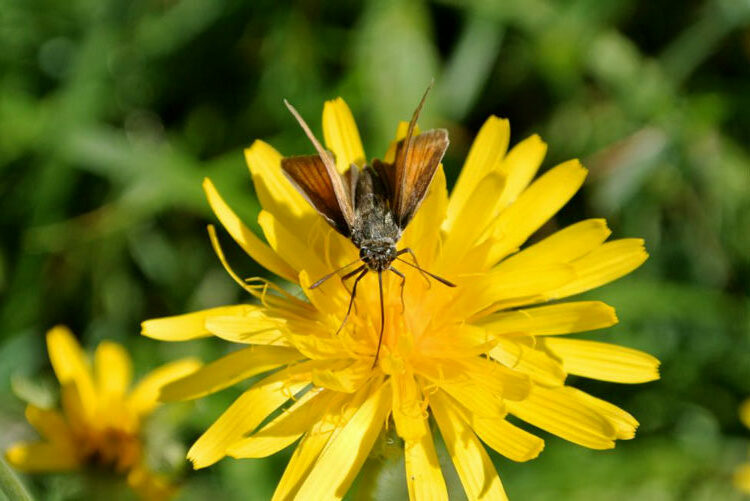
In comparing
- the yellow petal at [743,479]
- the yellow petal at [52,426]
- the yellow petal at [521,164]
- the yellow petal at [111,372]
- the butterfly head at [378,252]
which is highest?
the yellow petal at [521,164]

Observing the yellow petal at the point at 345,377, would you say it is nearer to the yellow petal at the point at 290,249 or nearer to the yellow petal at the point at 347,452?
the yellow petal at the point at 347,452

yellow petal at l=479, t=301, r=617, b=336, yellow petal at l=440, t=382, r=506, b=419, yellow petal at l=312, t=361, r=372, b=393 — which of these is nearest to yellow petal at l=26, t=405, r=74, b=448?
yellow petal at l=312, t=361, r=372, b=393

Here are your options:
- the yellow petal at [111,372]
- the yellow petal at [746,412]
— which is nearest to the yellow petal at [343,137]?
the yellow petal at [111,372]

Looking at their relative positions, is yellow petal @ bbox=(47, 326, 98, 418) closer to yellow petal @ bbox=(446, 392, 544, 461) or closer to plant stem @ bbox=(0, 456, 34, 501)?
plant stem @ bbox=(0, 456, 34, 501)

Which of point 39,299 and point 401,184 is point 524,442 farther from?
point 39,299

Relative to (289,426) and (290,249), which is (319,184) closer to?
(290,249)

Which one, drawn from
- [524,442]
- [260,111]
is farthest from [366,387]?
[260,111]

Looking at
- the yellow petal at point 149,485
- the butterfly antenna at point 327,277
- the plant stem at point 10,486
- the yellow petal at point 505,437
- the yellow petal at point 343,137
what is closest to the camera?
the plant stem at point 10,486
